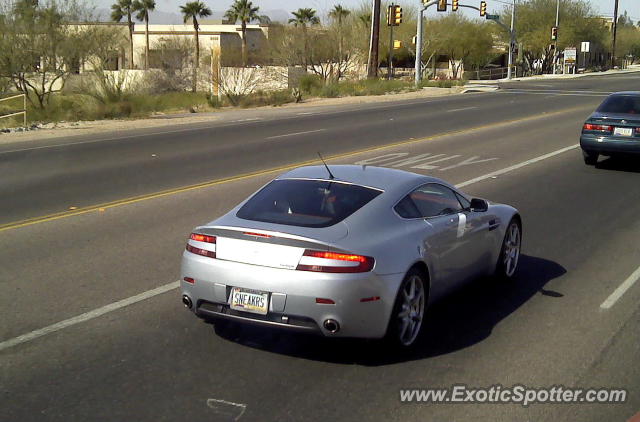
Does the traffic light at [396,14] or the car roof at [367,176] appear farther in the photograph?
the traffic light at [396,14]

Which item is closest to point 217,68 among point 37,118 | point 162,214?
point 37,118

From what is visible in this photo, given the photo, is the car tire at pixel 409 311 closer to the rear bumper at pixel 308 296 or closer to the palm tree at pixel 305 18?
the rear bumper at pixel 308 296

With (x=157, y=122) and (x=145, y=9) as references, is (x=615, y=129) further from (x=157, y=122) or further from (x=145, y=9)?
(x=145, y=9)

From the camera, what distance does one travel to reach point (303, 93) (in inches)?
1903

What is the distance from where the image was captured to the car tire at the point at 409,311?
620 centimetres

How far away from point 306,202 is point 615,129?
12.8 meters

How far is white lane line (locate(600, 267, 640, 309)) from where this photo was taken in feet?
26.1

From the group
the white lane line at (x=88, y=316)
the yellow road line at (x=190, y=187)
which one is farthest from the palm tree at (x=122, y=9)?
the white lane line at (x=88, y=316)

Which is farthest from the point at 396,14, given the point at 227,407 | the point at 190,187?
the point at 227,407

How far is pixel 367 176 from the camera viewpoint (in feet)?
23.7

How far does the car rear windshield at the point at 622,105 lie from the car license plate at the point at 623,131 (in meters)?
0.59

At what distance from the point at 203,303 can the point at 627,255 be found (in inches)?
235

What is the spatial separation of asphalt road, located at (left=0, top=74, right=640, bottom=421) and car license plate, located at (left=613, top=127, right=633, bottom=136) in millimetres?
1372

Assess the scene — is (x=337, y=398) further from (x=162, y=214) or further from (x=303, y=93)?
(x=303, y=93)
